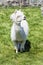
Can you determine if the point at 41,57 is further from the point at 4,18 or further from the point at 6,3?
the point at 6,3

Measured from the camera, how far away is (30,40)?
772 cm

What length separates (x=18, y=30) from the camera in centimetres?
612

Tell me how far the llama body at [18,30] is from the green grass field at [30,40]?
Result: 26 cm

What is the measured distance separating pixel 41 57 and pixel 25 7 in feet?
17.9

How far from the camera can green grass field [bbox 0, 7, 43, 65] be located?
6.38 m

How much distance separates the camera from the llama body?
5.85 m

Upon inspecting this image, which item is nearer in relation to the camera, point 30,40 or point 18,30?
point 18,30

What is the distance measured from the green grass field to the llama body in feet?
0.85

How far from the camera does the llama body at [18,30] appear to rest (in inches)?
230

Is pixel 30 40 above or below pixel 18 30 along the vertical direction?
below

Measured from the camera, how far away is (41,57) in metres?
6.56

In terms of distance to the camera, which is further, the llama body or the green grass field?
the green grass field

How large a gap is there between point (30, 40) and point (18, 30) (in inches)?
65.1

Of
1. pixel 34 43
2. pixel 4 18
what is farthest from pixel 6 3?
pixel 34 43
